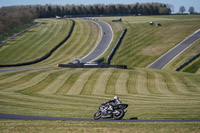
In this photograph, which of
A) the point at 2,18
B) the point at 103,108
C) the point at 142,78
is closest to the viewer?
the point at 103,108

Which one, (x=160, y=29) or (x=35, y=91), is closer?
(x=35, y=91)

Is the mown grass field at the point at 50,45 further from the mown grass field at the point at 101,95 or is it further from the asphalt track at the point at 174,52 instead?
the asphalt track at the point at 174,52

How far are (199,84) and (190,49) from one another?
38661 mm

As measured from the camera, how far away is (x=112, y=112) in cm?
2370

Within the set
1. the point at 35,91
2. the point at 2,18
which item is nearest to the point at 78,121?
the point at 35,91

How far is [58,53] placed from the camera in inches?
4117

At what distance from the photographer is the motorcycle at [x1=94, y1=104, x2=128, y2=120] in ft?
76.7

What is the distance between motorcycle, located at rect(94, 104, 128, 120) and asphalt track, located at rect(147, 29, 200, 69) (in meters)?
55.7

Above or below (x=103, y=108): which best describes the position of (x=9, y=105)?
below

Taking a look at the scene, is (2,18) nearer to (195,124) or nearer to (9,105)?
(9,105)

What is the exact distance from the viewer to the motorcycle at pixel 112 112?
921 inches

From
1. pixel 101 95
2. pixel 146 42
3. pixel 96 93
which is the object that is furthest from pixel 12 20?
pixel 101 95

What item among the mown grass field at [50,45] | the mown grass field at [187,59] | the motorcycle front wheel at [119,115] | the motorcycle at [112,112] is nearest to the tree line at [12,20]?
the mown grass field at [50,45]

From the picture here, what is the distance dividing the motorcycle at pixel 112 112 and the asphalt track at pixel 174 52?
183 ft
